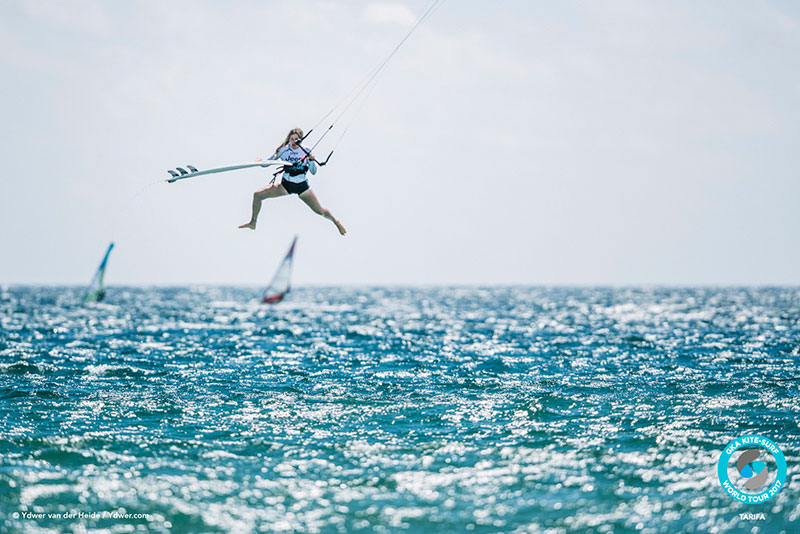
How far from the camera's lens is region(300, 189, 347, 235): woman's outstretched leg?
17.1 m

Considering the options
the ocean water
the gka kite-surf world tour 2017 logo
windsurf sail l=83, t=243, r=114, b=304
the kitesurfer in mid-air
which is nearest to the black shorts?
the kitesurfer in mid-air

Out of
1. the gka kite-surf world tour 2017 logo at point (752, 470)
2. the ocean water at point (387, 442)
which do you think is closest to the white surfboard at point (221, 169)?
the ocean water at point (387, 442)

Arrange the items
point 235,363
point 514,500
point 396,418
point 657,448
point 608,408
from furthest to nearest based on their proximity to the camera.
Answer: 1. point 235,363
2. point 608,408
3. point 396,418
4. point 657,448
5. point 514,500

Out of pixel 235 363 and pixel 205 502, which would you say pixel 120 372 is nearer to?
pixel 235 363

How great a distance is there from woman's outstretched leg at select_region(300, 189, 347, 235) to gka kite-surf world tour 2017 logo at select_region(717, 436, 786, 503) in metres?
10.1

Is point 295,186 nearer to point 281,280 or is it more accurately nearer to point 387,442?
point 387,442

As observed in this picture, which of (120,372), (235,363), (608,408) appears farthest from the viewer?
(235,363)

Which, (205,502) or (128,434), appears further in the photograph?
(128,434)

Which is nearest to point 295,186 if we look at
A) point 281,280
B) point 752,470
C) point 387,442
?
point 387,442

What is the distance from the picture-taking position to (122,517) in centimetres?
1219

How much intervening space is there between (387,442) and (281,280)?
73508 millimetres

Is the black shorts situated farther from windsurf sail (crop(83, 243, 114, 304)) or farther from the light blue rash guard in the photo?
windsurf sail (crop(83, 243, 114, 304))

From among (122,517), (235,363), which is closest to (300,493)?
(122,517)

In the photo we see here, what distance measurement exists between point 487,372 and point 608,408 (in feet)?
27.8
